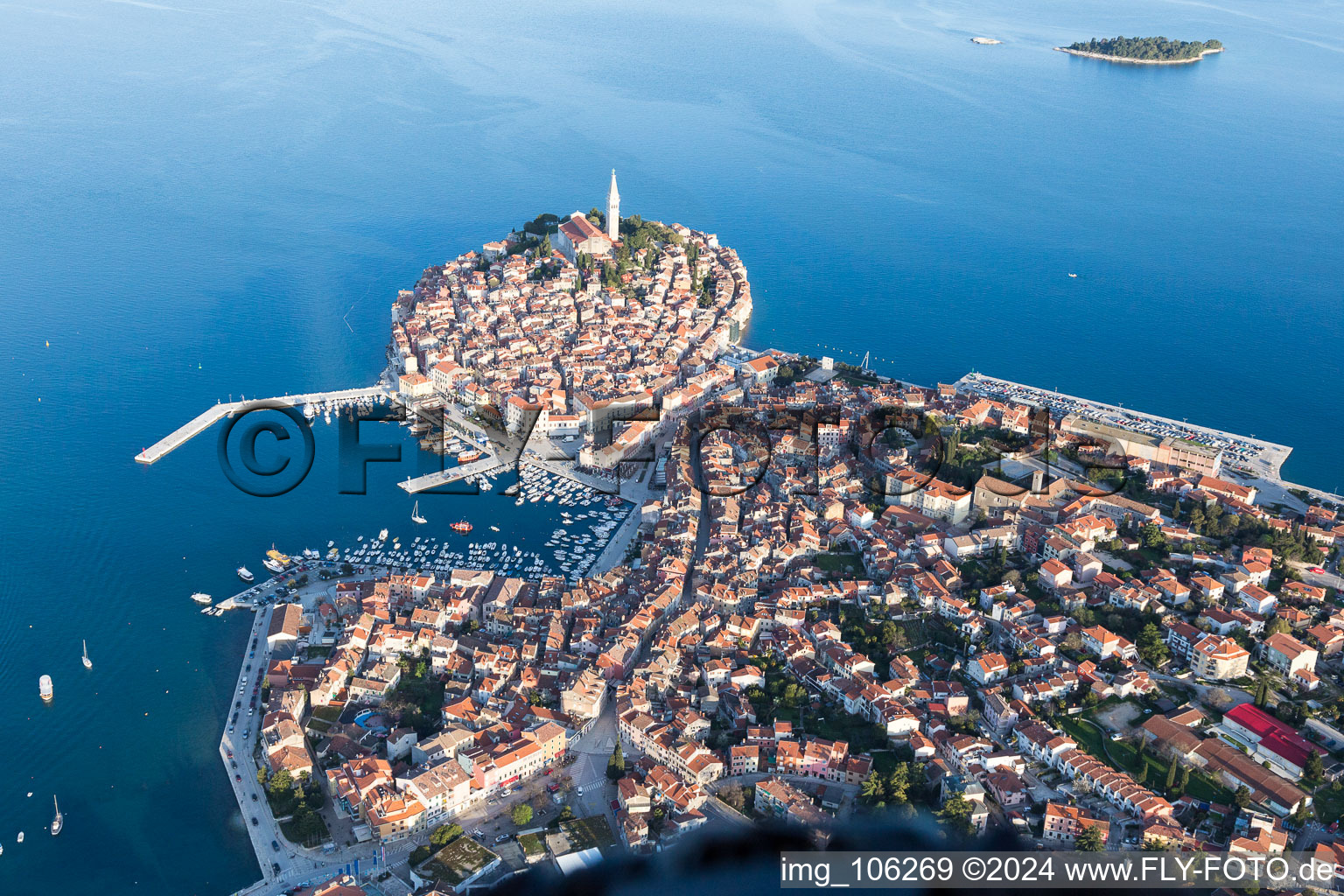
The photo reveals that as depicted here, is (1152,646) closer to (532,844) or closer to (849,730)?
(849,730)

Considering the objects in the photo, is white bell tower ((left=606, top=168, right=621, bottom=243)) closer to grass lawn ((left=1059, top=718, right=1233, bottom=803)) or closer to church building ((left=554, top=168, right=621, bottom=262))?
church building ((left=554, top=168, right=621, bottom=262))

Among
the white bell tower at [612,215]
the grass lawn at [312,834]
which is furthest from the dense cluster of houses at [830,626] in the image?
the white bell tower at [612,215]

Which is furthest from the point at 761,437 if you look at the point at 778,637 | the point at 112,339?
the point at 112,339

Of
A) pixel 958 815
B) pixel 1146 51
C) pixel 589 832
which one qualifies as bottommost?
pixel 589 832

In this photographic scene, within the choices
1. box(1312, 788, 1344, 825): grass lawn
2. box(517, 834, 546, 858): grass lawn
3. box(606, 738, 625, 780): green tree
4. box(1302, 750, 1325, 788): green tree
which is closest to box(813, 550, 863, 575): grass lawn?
box(606, 738, 625, 780): green tree

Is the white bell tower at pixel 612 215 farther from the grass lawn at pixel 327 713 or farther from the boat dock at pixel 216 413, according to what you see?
the grass lawn at pixel 327 713

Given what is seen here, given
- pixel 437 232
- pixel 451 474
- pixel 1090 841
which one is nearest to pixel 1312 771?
pixel 1090 841
